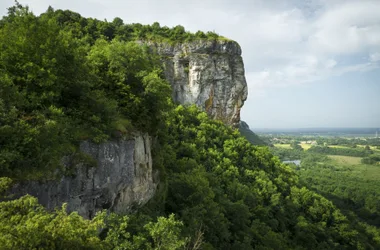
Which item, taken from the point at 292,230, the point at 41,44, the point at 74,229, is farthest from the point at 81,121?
the point at 292,230

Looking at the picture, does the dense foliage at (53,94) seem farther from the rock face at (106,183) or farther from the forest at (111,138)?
the rock face at (106,183)

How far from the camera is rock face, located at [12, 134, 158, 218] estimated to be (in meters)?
10.0

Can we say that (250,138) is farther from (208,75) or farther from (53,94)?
(53,94)

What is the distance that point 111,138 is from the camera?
1349 cm

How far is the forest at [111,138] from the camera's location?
8.38m

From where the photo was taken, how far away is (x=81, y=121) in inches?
503

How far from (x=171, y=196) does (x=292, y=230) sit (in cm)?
1933

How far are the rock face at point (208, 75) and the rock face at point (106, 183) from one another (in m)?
27.6

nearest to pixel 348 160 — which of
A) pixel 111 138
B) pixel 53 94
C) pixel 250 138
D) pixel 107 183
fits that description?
pixel 250 138

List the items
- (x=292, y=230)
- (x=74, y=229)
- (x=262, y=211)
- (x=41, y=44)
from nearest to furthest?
(x=74, y=229) < (x=41, y=44) < (x=262, y=211) < (x=292, y=230)

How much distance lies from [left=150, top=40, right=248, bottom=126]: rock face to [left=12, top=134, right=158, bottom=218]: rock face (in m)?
27.6

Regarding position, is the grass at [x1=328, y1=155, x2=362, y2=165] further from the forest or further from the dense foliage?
the dense foliage

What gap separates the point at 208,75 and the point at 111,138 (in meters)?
32.1

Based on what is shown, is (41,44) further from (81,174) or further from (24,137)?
(81,174)
